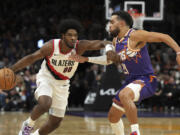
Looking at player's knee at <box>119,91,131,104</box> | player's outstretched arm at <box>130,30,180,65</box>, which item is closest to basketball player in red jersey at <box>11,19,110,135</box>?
player's outstretched arm at <box>130,30,180,65</box>

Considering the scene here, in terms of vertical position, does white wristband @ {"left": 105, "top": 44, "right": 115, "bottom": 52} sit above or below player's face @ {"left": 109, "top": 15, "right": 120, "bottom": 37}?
below

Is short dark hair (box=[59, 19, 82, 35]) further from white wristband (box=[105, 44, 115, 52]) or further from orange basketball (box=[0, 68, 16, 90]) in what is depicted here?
orange basketball (box=[0, 68, 16, 90])

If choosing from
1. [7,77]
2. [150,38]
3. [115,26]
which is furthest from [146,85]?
[7,77]

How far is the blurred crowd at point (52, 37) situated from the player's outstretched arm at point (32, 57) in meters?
6.98

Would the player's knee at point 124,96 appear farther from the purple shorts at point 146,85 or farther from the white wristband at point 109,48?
the white wristband at point 109,48

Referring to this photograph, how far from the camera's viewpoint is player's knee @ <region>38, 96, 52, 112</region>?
553 cm

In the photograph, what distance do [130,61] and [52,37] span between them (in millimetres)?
13684

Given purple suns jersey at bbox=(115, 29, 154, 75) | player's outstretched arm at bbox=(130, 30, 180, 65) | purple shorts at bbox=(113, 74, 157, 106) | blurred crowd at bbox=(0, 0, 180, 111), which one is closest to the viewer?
player's outstretched arm at bbox=(130, 30, 180, 65)

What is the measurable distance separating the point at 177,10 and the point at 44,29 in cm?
805

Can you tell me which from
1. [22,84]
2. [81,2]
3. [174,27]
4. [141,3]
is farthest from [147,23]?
[22,84]

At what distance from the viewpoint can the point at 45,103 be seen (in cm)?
555

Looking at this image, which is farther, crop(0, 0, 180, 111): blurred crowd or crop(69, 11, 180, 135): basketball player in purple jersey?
crop(0, 0, 180, 111): blurred crowd

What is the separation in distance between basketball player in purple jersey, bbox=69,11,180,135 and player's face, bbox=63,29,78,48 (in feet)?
0.83

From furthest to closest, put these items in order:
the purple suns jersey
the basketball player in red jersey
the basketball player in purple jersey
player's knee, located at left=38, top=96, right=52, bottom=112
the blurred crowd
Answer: the blurred crowd, the basketball player in red jersey, player's knee, located at left=38, top=96, right=52, bottom=112, the purple suns jersey, the basketball player in purple jersey
